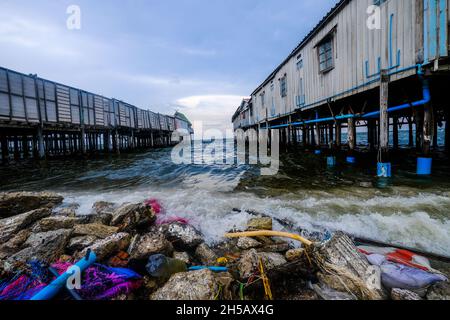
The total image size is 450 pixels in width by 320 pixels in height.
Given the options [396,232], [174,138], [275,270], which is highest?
[174,138]

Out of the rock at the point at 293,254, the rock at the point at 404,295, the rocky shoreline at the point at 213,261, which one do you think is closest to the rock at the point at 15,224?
the rocky shoreline at the point at 213,261

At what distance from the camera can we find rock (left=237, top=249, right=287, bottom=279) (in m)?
2.70

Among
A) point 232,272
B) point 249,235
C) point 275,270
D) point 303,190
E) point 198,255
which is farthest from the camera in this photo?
point 303,190

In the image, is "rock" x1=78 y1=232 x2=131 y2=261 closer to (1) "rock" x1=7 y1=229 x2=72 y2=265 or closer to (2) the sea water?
(1) "rock" x1=7 y1=229 x2=72 y2=265

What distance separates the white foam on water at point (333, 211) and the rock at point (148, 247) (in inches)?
44.3

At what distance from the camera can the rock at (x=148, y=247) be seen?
2.93m

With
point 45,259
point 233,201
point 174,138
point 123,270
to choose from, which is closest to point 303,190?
point 233,201

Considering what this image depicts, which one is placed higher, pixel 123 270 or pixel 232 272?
pixel 123 270

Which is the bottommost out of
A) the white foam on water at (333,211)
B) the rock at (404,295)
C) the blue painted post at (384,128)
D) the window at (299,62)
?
the white foam on water at (333,211)

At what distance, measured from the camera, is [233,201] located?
6.57 meters

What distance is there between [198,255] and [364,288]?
7.93 feet

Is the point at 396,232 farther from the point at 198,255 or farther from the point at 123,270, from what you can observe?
the point at 123,270

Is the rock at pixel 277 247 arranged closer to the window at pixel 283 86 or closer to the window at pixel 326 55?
the window at pixel 326 55
